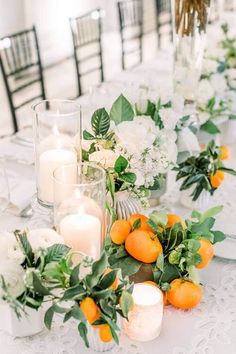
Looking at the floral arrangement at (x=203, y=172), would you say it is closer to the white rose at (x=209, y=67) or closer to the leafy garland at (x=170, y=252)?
the leafy garland at (x=170, y=252)

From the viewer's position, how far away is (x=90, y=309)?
2.80 ft

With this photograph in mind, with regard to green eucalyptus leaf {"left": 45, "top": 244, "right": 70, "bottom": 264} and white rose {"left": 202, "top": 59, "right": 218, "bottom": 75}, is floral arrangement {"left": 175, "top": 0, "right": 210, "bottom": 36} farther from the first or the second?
green eucalyptus leaf {"left": 45, "top": 244, "right": 70, "bottom": 264}

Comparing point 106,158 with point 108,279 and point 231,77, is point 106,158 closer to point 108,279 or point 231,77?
point 108,279

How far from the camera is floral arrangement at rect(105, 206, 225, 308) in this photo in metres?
1.04

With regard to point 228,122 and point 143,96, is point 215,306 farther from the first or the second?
point 228,122

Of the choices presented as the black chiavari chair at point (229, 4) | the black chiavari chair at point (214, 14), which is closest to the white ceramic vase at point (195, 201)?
the black chiavari chair at point (214, 14)

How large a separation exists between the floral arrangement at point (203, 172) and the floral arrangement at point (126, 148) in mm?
199

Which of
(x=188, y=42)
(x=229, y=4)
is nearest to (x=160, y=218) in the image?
(x=188, y=42)

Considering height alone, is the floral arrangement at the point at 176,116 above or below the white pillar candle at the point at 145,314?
above

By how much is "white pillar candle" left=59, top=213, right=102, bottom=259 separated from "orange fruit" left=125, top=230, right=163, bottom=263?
7 cm

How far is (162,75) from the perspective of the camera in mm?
2521

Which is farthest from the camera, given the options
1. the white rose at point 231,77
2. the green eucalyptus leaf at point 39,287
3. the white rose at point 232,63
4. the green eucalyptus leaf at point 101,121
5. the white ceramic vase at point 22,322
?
the white rose at point 232,63

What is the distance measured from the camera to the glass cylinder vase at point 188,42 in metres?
1.73

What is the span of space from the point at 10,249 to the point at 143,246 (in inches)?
10.8
